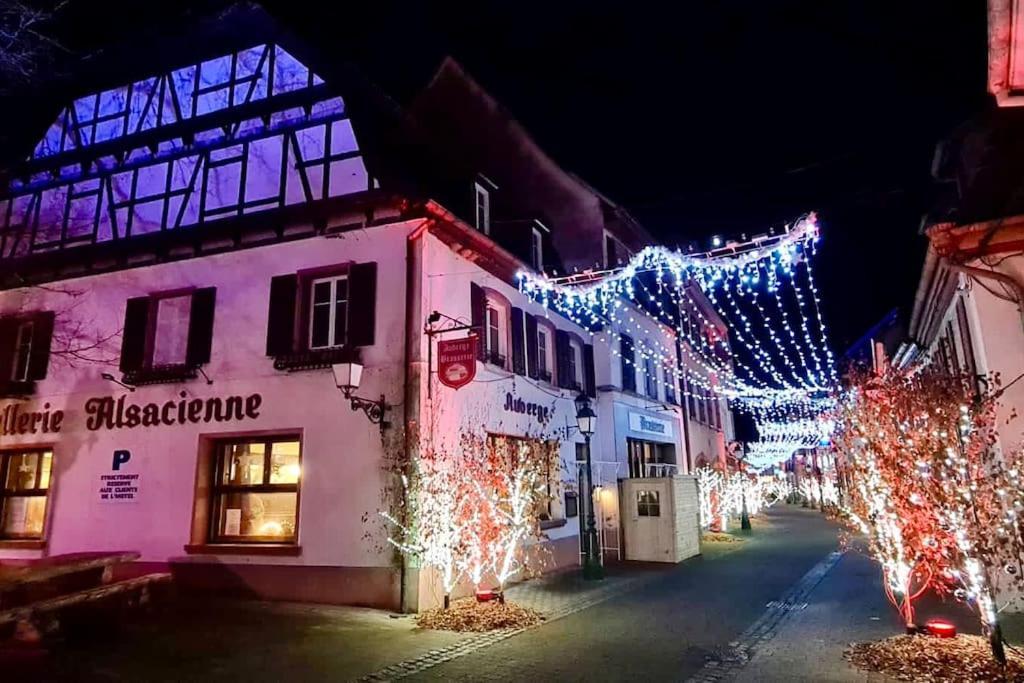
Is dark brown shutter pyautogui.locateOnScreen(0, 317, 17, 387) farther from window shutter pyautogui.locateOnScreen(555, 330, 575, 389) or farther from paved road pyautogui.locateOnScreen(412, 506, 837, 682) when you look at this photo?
paved road pyautogui.locateOnScreen(412, 506, 837, 682)

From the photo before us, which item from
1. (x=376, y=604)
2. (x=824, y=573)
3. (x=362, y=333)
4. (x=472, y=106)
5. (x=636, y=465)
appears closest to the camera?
(x=376, y=604)

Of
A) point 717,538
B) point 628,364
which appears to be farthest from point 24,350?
point 717,538

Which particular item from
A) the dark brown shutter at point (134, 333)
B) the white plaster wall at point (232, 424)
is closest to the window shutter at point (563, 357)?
the white plaster wall at point (232, 424)

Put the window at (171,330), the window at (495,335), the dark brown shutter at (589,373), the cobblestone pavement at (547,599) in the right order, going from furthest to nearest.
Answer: the dark brown shutter at (589,373) < the window at (495,335) < the window at (171,330) < the cobblestone pavement at (547,599)

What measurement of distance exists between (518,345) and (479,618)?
6639mm

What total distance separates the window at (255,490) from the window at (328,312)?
189cm

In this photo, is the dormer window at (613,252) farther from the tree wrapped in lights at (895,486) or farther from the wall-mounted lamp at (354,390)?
the tree wrapped in lights at (895,486)

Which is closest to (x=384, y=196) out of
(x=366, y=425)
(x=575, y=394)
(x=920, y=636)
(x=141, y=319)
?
(x=366, y=425)

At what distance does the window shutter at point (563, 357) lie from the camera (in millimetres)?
16469

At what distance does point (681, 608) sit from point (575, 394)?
7.33 meters

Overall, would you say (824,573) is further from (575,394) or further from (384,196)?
(384,196)

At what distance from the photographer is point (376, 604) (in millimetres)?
10367

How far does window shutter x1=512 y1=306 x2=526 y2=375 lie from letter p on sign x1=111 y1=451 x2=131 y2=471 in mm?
7812

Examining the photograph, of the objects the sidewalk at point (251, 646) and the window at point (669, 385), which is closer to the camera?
the sidewalk at point (251, 646)
